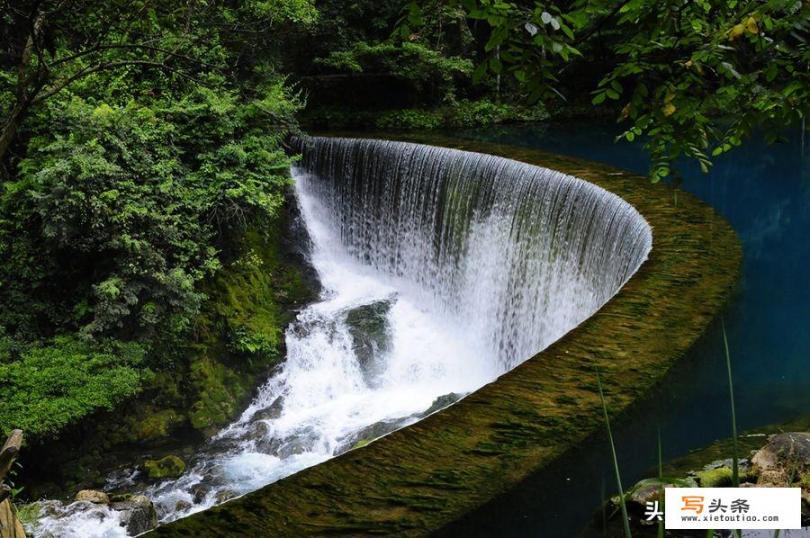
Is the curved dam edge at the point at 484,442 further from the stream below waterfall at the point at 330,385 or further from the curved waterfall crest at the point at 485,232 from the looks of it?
the stream below waterfall at the point at 330,385

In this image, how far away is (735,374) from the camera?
15.6 feet

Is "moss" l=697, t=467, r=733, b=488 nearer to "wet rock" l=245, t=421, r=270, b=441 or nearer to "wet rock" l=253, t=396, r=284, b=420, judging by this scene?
"wet rock" l=245, t=421, r=270, b=441

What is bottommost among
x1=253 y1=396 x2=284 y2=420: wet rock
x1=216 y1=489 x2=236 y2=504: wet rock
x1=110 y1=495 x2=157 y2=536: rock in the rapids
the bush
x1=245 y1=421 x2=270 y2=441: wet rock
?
x1=216 y1=489 x2=236 y2=504: wet rock

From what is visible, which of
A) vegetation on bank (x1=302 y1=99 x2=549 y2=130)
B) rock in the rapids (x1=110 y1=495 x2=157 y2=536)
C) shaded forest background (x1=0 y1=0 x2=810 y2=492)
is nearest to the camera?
rock in the rapids (x1=110 y1=495 x2=157 y2=536)

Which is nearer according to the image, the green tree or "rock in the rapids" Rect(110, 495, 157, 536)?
the green tree

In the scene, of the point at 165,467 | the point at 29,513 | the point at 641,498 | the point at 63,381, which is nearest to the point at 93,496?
the point at 29,513

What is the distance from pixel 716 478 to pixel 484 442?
40.4 inches

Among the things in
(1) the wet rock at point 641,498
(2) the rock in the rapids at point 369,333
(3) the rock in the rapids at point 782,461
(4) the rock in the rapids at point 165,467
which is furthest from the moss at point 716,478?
(2) the rock in the rapids at point 369,333

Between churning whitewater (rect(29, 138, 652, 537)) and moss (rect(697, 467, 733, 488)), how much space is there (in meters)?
3.23

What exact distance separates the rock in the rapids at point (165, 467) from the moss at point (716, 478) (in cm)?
554

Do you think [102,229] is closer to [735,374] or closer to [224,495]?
[224,495]

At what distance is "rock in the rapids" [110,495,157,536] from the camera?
5770mm

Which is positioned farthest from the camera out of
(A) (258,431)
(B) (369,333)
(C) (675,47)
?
(B) (369,333)

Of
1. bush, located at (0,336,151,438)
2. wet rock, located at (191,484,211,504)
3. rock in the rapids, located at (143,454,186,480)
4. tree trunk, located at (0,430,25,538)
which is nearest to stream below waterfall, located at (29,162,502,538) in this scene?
wet rock, located at (191,484,211,504)
